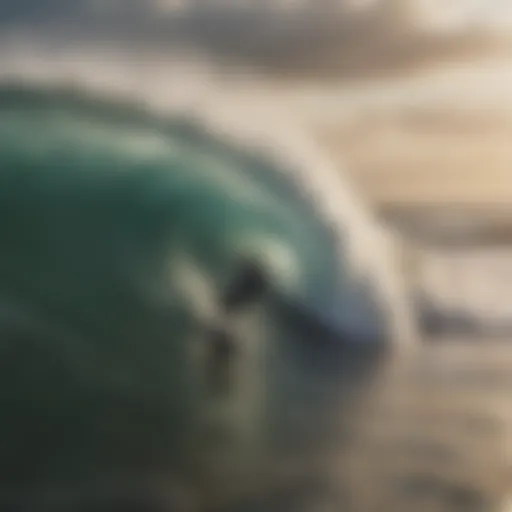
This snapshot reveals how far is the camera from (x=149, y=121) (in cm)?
97

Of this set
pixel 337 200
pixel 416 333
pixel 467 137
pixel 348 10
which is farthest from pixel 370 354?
pixel 348 10

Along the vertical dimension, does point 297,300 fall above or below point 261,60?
below

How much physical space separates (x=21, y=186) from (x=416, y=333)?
0.50m

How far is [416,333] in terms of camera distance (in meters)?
0.96

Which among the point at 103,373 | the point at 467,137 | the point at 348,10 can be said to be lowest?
the point at 103,373

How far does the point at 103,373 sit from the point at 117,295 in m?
0.09

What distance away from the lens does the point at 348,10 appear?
0.99 m

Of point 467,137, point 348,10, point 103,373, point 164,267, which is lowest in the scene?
point 103,373

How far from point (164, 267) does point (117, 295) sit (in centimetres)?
6

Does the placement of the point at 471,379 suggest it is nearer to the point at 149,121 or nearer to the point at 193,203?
the point at 193,203

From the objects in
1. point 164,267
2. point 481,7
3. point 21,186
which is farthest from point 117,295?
point 481,7

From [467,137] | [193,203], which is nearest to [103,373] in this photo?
[193,203]

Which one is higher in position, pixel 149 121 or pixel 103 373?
pixel 149 121

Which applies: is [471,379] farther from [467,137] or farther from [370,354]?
[467,137]
